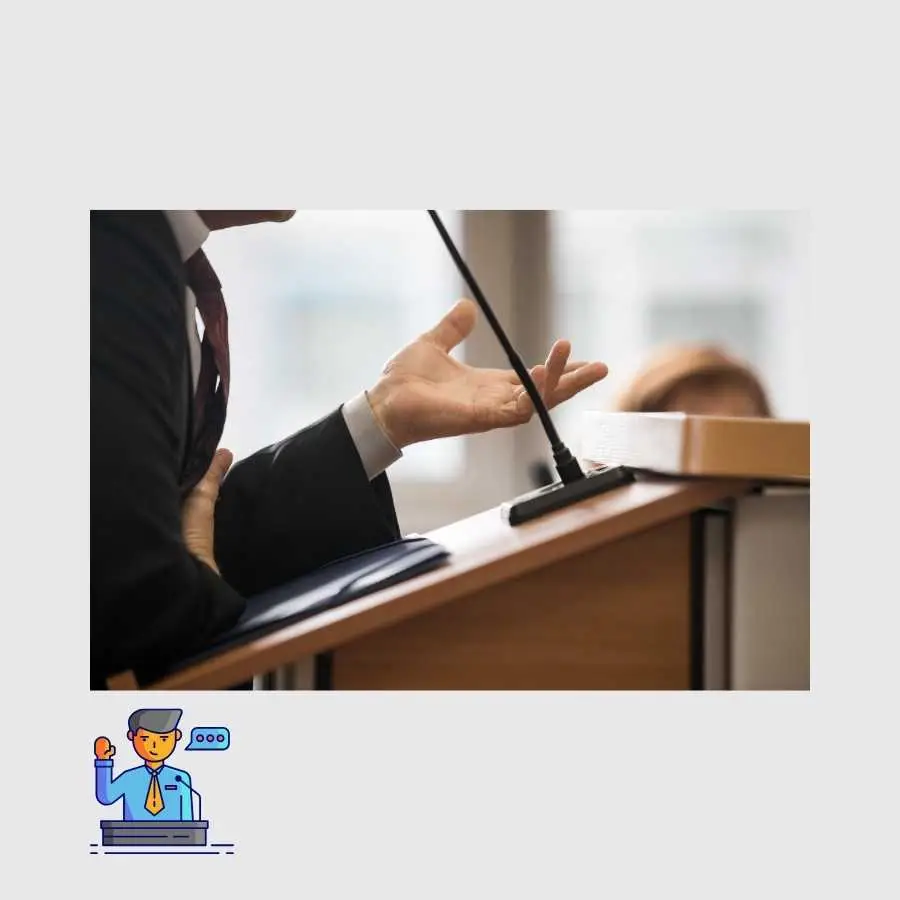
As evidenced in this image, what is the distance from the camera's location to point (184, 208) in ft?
2.50

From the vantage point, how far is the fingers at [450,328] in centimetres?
85

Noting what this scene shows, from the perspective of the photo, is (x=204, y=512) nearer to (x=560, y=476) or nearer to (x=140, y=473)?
(x=140, y=473)

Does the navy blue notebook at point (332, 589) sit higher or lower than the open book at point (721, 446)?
lower

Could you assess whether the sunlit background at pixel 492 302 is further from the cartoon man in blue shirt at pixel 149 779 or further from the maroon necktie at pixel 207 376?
the cartoon man in blue shirt at pixel 149 779

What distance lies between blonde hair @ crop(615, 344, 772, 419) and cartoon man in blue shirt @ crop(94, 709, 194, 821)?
454 millimetres

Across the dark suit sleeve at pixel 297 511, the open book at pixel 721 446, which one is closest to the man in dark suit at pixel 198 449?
the dark suit sleeve at pixel 297 511

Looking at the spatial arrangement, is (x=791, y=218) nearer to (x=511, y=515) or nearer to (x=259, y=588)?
(x=511, y=515)

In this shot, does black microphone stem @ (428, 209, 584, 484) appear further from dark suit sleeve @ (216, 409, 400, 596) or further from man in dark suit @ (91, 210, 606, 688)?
dark suit sleeve @ (216, 409, 400, 596)

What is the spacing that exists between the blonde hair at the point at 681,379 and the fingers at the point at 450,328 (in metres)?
0.17

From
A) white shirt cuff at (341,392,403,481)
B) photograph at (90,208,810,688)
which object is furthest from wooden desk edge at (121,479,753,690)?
white shirt cuff at (341,392,403,481)

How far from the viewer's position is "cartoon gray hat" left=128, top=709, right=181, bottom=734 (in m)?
0.72

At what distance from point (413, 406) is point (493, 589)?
0.68 ft

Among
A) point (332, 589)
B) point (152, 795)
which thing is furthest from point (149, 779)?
point (332, 589)

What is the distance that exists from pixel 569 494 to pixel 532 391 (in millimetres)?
87
